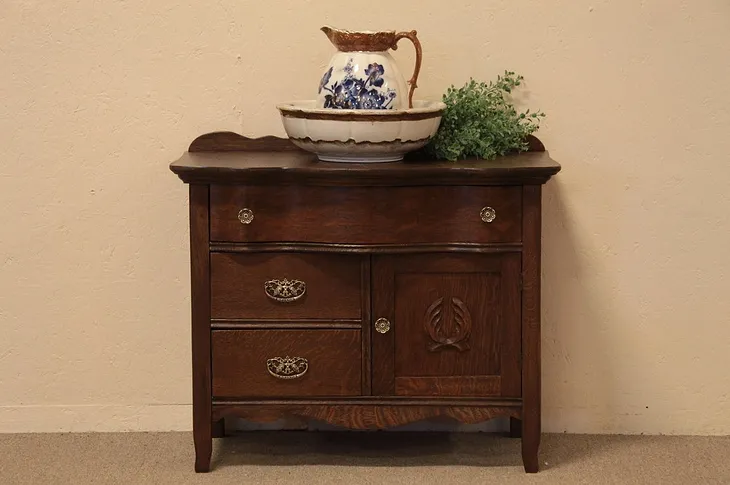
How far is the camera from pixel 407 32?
103 inches

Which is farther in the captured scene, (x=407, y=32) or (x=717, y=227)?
(x=717, y=227)

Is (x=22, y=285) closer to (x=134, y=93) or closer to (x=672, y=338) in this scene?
(x=134, y=93)

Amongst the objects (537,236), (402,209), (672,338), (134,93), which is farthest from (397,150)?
(672,338)

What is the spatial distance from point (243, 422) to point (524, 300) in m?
0.87

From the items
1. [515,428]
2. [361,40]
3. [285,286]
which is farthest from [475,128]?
[515,428]

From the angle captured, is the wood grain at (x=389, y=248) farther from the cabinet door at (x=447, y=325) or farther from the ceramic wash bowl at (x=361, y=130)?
the ceramic wash bowl at (x=361, y=130)

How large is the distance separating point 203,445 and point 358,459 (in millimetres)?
389

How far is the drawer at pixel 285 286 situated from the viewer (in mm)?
2574

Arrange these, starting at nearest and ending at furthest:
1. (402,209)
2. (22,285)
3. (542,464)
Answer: (402,209) → (542,464) → (22,285)

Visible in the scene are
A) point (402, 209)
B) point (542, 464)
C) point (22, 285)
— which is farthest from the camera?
point (22, 285)

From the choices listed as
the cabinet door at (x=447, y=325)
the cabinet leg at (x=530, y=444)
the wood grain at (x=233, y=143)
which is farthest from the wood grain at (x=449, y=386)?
the wood grain at (x=233, y=143)

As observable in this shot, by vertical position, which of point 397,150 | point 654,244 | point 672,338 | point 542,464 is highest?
point 397,150

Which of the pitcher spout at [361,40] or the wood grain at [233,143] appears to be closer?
the pitcher spout at [361,40]

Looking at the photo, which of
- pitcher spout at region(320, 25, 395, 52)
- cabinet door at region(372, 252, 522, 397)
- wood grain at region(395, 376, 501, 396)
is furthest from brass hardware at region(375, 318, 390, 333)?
pitcher spout at region(320, 25, 395, 52)
